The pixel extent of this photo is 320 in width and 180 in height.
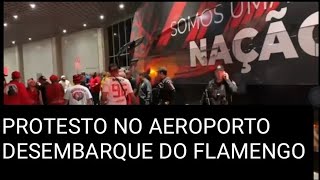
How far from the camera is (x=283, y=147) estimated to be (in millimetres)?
1706

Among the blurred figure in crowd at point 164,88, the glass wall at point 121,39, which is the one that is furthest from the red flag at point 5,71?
the blurred figure in crowd at point 164,88

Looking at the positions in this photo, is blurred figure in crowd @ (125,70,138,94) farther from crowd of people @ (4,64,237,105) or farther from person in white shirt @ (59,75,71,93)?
person in white shirt @ (59,75,71,93)

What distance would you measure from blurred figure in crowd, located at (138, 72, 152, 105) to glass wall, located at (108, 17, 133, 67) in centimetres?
14

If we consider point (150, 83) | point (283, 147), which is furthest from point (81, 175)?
point (283, 147)

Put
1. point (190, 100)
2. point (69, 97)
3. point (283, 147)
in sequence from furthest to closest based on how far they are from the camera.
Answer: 1. point (69, 97)
2. point (190, 100)
3. point (283, 147)

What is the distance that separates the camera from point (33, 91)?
6.57ft

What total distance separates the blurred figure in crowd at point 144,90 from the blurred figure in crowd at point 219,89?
0.33 metres

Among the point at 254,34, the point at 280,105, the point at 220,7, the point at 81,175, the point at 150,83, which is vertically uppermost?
the point at 220,7

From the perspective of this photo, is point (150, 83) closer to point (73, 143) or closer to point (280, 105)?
point (73, 143)

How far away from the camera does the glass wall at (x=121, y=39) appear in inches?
78.5

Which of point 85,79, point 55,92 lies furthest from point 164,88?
point 55,92

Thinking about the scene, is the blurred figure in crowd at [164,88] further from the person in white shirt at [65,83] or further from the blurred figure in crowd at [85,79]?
the person in white shirt at [65,83]

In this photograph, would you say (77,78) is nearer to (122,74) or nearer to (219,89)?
(122,74)

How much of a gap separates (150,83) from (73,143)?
2.05 ft
